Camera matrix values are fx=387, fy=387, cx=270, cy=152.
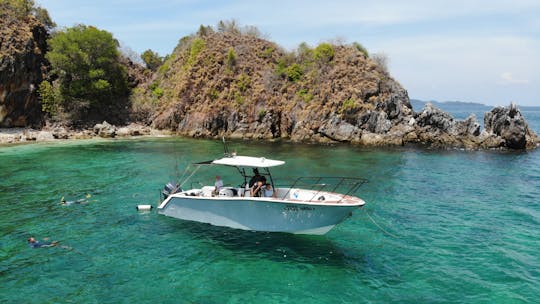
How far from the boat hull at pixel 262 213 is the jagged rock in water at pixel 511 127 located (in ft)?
123

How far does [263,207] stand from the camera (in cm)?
1642

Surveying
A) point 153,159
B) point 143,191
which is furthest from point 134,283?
point 153,159

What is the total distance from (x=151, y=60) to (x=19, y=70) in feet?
83.5

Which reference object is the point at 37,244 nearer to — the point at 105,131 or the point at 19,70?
the point at 105,131

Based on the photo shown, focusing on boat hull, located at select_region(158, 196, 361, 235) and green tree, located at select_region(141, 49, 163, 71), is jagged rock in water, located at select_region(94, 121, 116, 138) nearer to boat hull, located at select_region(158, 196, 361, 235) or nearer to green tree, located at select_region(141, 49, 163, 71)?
green tree, located at select_region(141, 49, 163, 71)

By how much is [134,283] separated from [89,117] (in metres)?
52.6

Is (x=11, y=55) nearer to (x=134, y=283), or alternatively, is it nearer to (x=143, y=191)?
(x=143, y=191)

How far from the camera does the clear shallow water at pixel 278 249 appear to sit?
1281 cm

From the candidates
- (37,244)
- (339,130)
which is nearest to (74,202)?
(37,244)

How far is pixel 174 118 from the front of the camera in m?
57.8

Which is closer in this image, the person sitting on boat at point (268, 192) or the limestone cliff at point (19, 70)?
the person sitting on boat at point (268, 192)

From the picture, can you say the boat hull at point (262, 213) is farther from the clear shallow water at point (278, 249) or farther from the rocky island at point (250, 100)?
the rocky island at point (250, 100)

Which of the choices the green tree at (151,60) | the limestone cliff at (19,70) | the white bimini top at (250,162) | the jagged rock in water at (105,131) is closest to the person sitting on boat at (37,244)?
the white bimini top at (250,162)

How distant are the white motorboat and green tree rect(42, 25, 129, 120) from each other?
1790 inches
